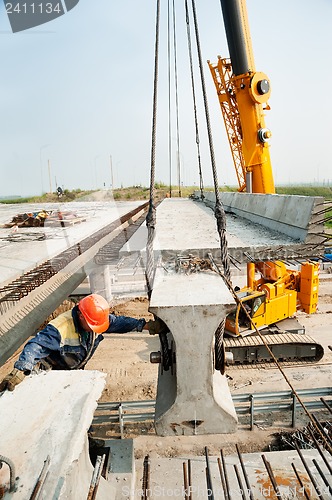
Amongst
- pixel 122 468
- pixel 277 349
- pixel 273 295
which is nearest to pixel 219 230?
pixel 122 468

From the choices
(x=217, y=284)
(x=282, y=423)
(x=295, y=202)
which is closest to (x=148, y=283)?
(x=217, y=284)

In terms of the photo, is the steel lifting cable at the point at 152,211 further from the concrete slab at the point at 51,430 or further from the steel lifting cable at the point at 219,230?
the concrete slab at the point at 51,430

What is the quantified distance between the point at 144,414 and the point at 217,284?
17.0 feet

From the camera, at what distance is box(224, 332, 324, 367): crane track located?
8.84m

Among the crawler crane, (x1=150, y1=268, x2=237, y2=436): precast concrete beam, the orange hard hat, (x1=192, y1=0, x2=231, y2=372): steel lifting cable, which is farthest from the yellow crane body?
(x1=150, y1=268, x2=237, y2=436): precast concrete beam

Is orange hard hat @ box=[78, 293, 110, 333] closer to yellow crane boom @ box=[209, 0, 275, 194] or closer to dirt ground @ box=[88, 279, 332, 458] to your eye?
dirt ground @ box=[88, 279, 332, 458]

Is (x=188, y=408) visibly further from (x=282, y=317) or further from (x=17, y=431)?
(x=282, y=317)

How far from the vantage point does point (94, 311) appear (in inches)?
170

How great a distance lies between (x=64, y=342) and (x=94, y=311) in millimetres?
586

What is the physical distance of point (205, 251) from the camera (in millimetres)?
3918

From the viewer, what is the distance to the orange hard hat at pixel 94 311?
4.31 m

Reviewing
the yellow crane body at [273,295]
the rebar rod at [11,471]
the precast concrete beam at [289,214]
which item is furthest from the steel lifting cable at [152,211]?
the yellow crane body at [273,295]

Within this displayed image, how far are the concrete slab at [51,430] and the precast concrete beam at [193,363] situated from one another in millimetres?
615

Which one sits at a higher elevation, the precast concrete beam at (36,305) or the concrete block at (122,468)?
the precast concrete beam at (36,305)
